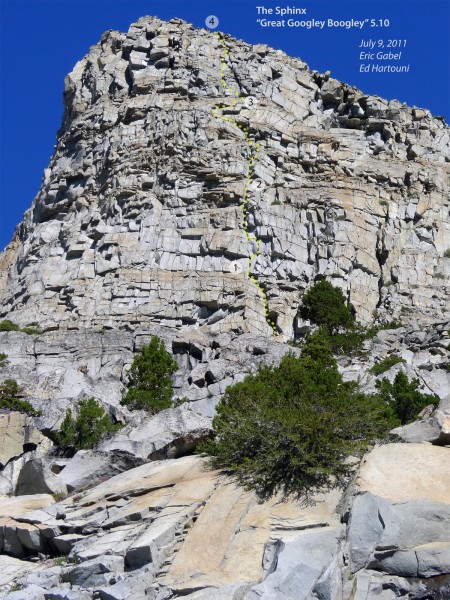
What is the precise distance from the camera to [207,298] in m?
61.1

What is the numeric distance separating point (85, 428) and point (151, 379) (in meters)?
12.9

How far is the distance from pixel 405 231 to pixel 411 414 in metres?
36.0

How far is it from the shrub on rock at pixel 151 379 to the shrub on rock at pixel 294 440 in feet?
49.0

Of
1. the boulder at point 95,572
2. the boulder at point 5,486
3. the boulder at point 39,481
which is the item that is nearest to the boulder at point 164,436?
the boulder at point 39,481

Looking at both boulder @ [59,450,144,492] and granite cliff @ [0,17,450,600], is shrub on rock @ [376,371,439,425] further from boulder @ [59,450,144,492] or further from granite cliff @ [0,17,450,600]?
boulder @ [59,450,144,492]

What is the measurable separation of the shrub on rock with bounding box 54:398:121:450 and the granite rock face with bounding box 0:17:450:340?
73.5 ft

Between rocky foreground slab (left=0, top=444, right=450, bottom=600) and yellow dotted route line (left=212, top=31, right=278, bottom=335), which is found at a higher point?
yellow dotted route line (left=212, top=31, right=278, bottom=335)

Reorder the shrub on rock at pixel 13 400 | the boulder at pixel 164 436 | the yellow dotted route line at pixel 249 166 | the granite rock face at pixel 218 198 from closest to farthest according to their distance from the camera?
the boulder at pixel 164 436 → the shrub on rock at pixel 13 400 → the granite rock face at pixel 218 198 → the yellow dotted route line at pixel 249 166

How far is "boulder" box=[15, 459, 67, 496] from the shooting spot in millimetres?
26859

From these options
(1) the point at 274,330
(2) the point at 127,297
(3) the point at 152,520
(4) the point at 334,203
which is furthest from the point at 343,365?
(3) the point at 152,520

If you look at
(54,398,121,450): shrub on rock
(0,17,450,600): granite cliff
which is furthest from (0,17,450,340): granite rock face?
(54,398,121,450): shrub on rock

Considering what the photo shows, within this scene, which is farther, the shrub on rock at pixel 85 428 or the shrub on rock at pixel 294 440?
the shrub on rock at pixel 85 428

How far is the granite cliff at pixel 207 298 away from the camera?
19.8m

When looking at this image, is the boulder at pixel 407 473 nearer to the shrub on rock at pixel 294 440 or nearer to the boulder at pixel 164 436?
the shrub on rock at pixel 294 440
